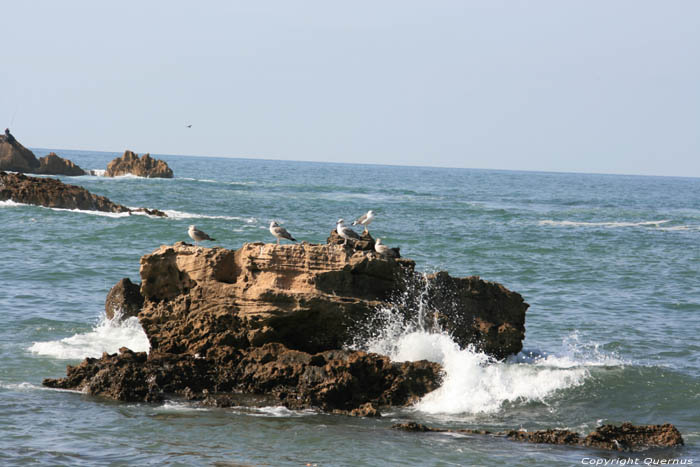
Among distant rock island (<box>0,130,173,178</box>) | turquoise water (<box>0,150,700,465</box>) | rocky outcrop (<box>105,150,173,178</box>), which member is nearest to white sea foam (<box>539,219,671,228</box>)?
turquoise water (<box>0,150,700,465</box>)

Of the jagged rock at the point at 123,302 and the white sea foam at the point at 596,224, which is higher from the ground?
the white sea foam at the point at 596,224

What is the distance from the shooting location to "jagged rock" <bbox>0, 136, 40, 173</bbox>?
236ft

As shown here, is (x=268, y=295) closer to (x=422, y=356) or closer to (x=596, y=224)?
(x=422, y=356)

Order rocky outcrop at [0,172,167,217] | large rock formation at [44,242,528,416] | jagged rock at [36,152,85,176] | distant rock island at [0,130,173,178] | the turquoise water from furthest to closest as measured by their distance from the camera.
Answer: jagged rock at [36,152,85,176], distant rock island at [0,130,173,178], rocky outcrop at [0,172,167,217], large rock formation at [44,242,528,416], the turquoise water

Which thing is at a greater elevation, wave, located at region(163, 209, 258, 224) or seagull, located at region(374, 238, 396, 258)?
seagull, located at region(374, 238, 396, 258)

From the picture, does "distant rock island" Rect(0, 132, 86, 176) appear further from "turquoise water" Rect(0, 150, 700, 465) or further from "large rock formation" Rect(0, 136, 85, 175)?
"turquoise water" Rect(0, 150, 700, 465)

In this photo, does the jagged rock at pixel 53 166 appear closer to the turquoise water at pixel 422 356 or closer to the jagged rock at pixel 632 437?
the turquoise water at pixel 422 356

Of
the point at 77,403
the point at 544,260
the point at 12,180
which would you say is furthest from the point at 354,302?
the point at 12,180

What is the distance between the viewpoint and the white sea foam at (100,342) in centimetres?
1381

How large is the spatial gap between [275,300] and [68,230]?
20.9 metres

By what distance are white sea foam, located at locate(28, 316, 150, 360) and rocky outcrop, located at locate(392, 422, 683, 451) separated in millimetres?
6035

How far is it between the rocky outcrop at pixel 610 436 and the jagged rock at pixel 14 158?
68928mm

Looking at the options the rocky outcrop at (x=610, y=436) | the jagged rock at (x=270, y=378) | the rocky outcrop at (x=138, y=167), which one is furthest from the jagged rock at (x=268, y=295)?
the rocky outcrop at (x=138, y=167)

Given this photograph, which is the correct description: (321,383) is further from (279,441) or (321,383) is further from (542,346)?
(542,346)
